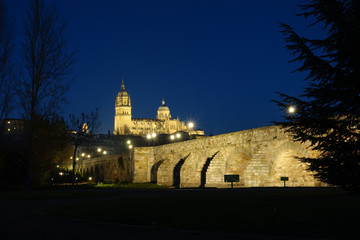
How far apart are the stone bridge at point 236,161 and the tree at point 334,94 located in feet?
18.1

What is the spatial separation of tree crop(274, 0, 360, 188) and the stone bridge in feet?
18.1

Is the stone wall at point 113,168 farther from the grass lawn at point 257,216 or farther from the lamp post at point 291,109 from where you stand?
the lamp post at point 291,109

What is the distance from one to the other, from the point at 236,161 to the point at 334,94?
21.0m

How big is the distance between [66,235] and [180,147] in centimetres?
3219

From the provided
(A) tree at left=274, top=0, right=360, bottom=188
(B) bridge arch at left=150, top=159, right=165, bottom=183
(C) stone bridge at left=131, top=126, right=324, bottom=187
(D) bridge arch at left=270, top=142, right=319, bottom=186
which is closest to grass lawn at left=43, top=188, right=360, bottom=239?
(A) tree at left=274, top=0, right=360, bottom=188

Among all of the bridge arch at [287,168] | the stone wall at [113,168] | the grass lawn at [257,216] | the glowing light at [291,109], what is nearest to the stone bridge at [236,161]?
the bridge arch at [287,168]

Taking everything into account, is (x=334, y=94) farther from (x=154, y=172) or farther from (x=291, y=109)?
(x=154, y=172)

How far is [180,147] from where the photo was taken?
39.8 meters

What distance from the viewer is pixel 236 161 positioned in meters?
29.7

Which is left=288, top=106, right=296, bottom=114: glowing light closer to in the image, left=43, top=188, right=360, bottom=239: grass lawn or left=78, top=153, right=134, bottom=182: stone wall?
left=43, top=188, right=360, bottom=239: grass lawn

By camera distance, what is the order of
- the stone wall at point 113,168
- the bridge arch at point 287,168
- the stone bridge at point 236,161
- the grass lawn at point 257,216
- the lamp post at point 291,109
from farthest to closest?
the stone wall at point 113,168 < the stone bridge at point 236,161 < the bridge arch at point 287,168 < the lamp post at point 291,109 < the grass lawn at point 257,216

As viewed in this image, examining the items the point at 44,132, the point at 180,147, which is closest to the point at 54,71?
the point at 44,132

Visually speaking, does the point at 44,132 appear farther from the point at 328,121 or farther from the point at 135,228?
the point at 328,121

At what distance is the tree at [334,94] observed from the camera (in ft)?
29.7
